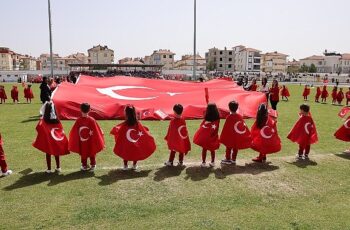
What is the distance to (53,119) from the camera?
7387 millimetres

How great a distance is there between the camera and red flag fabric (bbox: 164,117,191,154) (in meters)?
7.70

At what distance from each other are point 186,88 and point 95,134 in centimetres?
1090

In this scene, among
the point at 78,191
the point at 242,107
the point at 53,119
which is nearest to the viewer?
the point at 78,191

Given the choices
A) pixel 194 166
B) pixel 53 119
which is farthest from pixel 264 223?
pixel 53 119

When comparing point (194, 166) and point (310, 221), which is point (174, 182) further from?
point (310, 221)

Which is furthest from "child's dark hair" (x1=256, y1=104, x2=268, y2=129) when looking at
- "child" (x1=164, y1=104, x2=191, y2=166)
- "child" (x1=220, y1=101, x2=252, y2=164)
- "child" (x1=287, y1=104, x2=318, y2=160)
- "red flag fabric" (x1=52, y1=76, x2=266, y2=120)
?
"red flag fabric" (x1=52, y1=76, x2=266, y2=120)

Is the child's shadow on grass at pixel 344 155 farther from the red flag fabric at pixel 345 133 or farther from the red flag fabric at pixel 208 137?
the red flag fabric at pixel 208 137

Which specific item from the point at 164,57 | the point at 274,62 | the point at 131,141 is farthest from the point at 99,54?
the point at 131,141

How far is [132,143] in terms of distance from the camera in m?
7.39

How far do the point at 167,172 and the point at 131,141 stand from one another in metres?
1.00

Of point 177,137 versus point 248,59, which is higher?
point 248,59

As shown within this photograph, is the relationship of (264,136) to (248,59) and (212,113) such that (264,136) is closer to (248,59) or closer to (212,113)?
(212,113)

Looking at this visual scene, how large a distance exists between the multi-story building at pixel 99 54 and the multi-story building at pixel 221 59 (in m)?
39.1

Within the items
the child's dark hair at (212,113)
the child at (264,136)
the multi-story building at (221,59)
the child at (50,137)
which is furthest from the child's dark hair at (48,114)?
the multi-story building at (221,59)
